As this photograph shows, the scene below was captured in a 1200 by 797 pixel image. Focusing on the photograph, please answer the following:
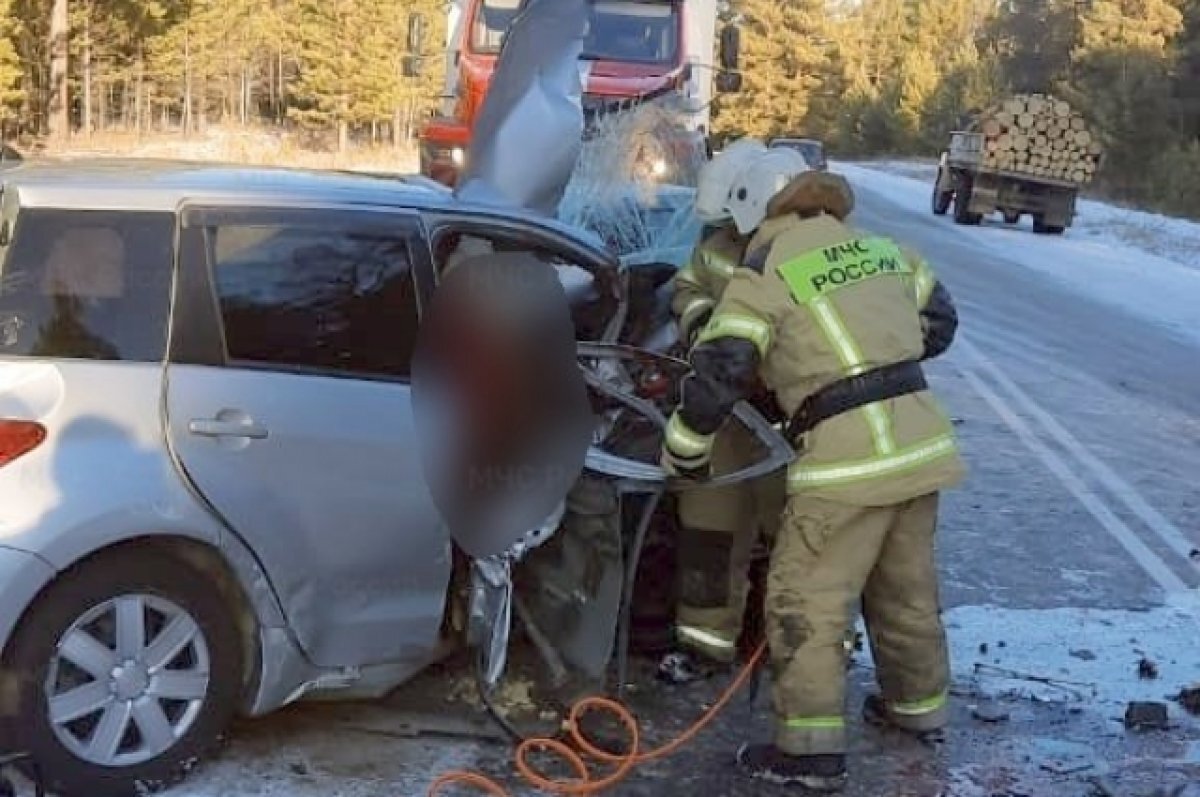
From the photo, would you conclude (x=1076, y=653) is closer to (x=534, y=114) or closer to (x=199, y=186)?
(x=534, y=114)

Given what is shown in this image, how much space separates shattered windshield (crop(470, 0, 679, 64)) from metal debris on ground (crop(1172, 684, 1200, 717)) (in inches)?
388

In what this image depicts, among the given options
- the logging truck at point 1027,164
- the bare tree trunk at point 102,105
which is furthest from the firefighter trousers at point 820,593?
the bare tree trunk at point 102,105

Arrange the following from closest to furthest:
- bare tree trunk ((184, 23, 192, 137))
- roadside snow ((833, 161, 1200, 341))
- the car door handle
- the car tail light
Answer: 1. the car tail light
2. the car door handle
3. roadside snow ((833, 161, 1200, 341))
4. bare tree trunk ((184, 23, 192, 137))

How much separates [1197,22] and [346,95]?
3051 centimetres

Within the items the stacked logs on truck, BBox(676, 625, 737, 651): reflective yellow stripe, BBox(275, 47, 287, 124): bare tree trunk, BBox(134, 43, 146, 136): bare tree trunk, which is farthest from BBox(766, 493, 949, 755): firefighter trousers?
BBox(275, 47, 287, 124): bare tree trunk

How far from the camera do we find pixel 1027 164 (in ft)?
92.2

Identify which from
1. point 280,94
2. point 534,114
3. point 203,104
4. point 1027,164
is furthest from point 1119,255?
point 280,94

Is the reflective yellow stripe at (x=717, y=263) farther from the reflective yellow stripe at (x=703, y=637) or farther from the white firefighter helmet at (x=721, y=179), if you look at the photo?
the reflective yellow stripe at (x=703, y=637)

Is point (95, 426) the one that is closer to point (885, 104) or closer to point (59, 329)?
point (59, 329)

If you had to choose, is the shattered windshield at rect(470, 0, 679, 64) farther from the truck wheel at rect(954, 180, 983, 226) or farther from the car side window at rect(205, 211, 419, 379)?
the truck wheel at rect(954, 180, 983, 226)

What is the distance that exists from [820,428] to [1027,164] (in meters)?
25.2

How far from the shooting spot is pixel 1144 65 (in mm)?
44062

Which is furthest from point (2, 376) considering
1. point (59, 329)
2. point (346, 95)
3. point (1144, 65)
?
point (346, 95)

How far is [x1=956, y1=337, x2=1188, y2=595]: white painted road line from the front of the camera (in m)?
6.44
